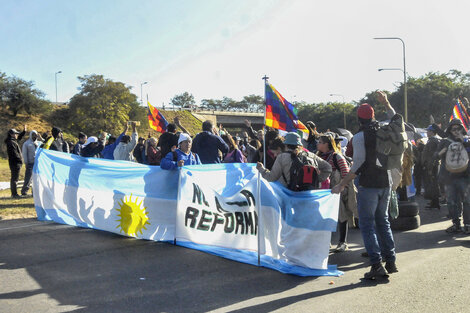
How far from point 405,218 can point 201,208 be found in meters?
3.91

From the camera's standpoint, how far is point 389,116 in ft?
18.8

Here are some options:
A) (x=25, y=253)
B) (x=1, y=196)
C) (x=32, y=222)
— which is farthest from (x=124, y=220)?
(x=1, y=196)

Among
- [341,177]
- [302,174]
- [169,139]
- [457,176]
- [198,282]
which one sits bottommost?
[198,282]

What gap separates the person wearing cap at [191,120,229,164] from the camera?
859 centimetres

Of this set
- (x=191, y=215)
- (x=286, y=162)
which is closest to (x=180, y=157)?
(x=191, y=215)

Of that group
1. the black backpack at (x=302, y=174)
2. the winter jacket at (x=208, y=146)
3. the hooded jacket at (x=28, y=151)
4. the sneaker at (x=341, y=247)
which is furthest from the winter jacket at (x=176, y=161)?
the hooded jacket at (x=28, y=151)

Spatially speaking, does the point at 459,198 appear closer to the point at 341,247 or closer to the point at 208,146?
the point at 341,247

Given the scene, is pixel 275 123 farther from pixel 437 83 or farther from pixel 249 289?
pixel 437 83

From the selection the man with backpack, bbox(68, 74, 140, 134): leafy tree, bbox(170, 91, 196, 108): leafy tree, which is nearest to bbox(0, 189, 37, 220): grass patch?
the man with backpack

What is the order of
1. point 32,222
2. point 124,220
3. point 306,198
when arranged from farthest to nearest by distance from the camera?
point 32,222, point 124,220, point 306,198

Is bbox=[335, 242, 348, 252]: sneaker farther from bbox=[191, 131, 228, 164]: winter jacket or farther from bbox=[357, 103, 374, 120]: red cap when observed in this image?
bbox=[191, 131, 228, 164]: winter jacket

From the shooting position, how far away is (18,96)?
55.8 metres

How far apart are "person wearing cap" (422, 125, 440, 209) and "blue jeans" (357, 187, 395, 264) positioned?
Result: 19.2 feet

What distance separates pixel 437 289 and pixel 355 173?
1512mm
